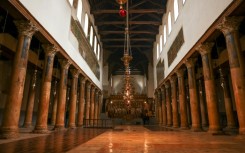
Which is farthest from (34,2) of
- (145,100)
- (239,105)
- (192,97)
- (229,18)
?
(145,100)

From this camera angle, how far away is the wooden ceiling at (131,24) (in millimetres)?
19234

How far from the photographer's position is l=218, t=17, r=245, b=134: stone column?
22.3 feet

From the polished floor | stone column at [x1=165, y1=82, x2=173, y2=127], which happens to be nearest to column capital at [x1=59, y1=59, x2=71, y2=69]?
the polished floor

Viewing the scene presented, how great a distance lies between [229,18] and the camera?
7.43m

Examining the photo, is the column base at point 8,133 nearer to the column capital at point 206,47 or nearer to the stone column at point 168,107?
the column capital at point 206,47

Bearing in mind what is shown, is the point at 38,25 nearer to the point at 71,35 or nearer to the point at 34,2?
the point at 34,2

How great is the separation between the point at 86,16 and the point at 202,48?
11914 mm

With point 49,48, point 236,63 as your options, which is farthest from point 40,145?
point 236,63

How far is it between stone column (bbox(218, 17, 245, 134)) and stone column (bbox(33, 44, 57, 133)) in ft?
27.6

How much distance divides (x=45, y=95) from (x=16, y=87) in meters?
2.64

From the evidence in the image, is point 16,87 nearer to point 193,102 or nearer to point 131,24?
point 193,102

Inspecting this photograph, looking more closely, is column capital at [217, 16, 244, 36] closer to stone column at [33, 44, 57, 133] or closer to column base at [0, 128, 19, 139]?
stone column at [33, 44, 57, 133]

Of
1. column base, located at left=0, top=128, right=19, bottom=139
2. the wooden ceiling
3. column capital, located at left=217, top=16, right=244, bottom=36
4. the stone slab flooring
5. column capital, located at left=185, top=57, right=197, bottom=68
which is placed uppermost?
the wooden ceiling

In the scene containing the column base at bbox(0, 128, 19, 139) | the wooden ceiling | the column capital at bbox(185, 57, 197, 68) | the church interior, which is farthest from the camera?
the wooden ceiling
